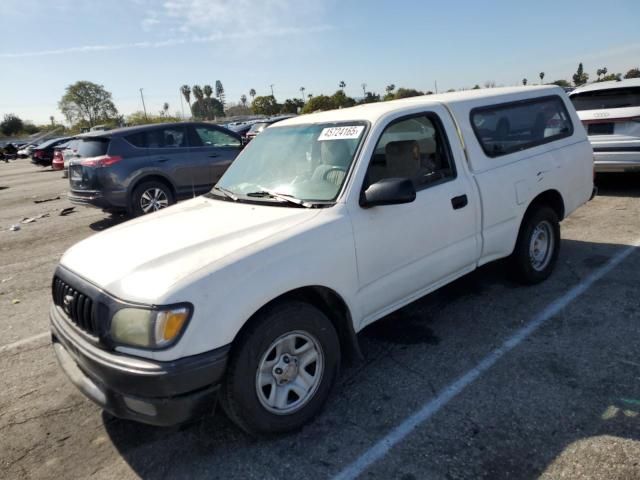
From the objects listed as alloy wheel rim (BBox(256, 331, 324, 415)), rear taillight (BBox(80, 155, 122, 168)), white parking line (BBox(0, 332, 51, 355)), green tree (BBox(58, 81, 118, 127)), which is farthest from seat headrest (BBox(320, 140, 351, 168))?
green tree (BBox(58, 81, 118, 127))

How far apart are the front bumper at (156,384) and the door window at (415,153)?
1.70 m

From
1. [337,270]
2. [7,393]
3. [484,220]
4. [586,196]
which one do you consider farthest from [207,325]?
[586,196]

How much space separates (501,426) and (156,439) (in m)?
2.04

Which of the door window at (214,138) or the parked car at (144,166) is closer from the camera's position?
the parked car at (144,166)

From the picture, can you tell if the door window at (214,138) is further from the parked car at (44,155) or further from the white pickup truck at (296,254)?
the parked car at (44,155)

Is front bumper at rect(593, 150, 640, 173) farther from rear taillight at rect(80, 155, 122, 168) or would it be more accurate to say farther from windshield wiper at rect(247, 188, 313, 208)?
rear taillight at rect(80, 155, 122, 168)

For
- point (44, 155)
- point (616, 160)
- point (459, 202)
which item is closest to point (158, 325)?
point (459, 202)

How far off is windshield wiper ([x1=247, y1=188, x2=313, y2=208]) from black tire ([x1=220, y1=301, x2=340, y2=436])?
71cm

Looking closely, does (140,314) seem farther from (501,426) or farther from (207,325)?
(501,426)

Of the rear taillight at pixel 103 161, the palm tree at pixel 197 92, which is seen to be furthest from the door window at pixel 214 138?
the palm tree at pixel 197 92

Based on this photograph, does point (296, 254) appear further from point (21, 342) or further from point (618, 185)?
point (618, 185)

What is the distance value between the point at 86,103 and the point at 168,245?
137m

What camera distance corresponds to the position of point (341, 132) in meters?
3.46

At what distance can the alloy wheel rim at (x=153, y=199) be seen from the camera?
8984 millimetres
